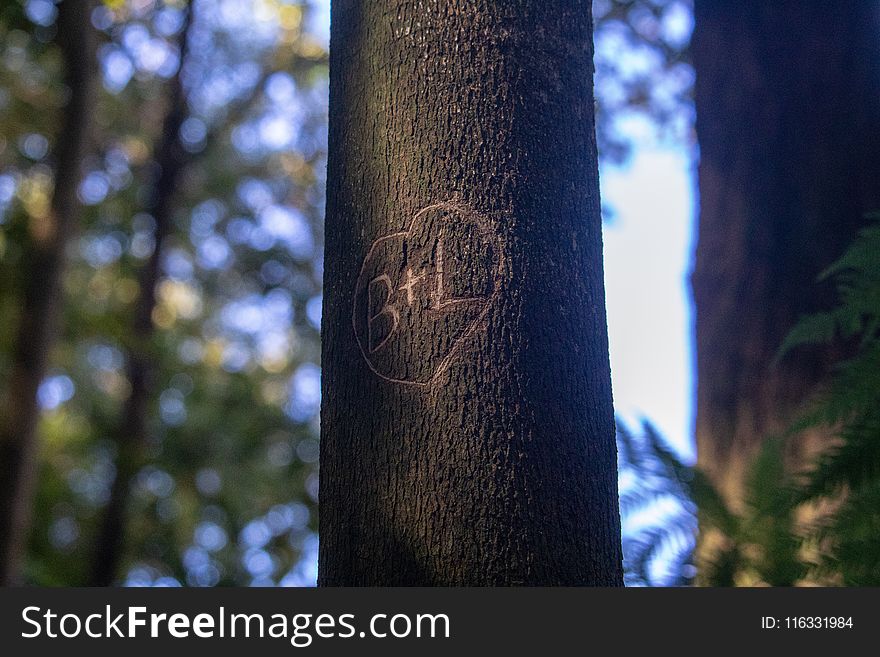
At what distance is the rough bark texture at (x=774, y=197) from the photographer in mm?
4207

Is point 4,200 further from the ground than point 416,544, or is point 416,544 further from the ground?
point 4,200

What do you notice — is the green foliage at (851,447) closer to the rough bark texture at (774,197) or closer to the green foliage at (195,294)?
the rough bark texture at (774,197)

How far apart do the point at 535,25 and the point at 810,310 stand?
2.94m

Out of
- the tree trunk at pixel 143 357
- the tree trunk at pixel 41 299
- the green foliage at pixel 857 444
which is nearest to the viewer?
the green foliage at pixel 857 444

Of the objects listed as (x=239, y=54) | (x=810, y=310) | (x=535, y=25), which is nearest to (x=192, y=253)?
(x=239, y=54)

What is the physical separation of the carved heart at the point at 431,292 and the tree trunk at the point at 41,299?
6.32 m

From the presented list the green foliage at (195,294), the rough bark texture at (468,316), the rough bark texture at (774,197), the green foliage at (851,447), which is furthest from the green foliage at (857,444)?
the green foliage at (195,294)

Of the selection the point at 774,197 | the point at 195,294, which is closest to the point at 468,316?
the point at 774,197

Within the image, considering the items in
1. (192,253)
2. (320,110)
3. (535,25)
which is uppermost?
(320,110)

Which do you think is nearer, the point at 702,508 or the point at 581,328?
the point at 581,328

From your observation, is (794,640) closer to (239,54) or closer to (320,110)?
(320,110)

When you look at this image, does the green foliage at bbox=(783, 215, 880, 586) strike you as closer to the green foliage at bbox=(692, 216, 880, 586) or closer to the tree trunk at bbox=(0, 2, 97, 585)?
the green foliage at bbox=(692, 216, 880, 586)

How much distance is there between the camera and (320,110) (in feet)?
47.6

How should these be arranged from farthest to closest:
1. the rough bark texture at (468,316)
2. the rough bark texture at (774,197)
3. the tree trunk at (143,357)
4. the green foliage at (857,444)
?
the tree trunk at (143,357), the rough bark texture at (774,197), the green foliage at (857,444), the rough bark texture at (468,316)
